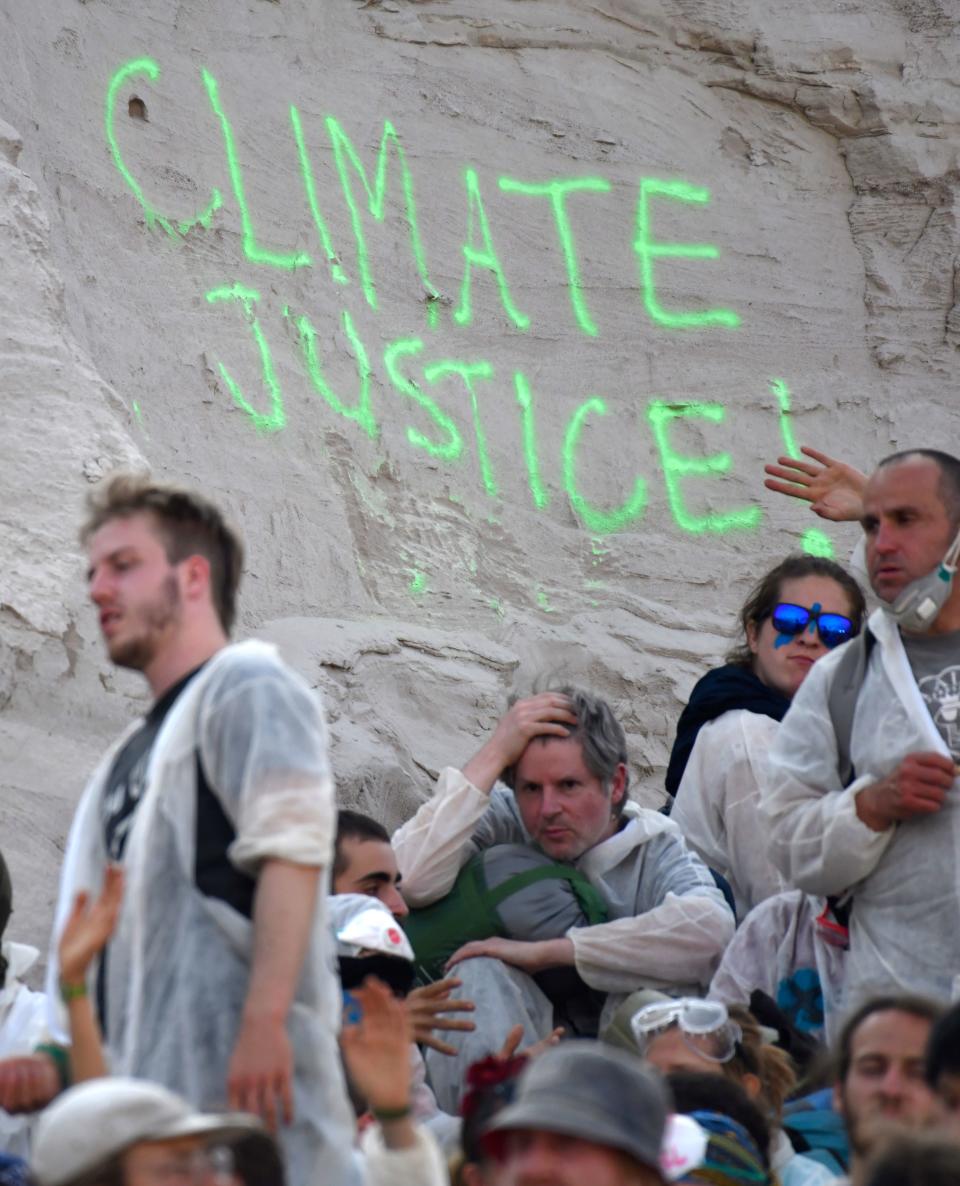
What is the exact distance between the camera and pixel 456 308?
8.40 metres

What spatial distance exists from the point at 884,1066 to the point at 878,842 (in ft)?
3.35

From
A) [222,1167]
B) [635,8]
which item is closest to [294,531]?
[635,8]

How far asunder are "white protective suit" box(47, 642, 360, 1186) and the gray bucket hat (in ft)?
1.97

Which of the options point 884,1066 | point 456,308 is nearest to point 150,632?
point 884,1066

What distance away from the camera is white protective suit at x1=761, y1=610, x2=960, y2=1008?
4.32 m

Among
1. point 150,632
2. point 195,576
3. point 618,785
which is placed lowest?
point 618,785

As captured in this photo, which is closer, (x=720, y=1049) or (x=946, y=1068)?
(x=946, y=1068)

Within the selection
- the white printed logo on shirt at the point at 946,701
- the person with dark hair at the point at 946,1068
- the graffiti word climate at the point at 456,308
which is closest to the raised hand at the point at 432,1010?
the white printed logo on shirt at the point at 946,701

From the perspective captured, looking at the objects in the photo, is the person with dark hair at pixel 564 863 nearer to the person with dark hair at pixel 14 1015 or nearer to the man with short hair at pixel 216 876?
the person with dark hair at pixel 14 1015

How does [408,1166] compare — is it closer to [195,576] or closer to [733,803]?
[195,576]

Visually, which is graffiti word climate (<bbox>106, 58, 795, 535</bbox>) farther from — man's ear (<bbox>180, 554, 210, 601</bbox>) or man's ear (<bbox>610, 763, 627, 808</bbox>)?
man's ear (<bbox>180, 554, 210, 601</bbox>)

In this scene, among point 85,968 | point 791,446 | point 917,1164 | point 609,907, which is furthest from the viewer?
point 791,446

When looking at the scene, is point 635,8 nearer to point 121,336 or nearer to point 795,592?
point 121,336

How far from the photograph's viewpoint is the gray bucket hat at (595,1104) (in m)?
2.56
